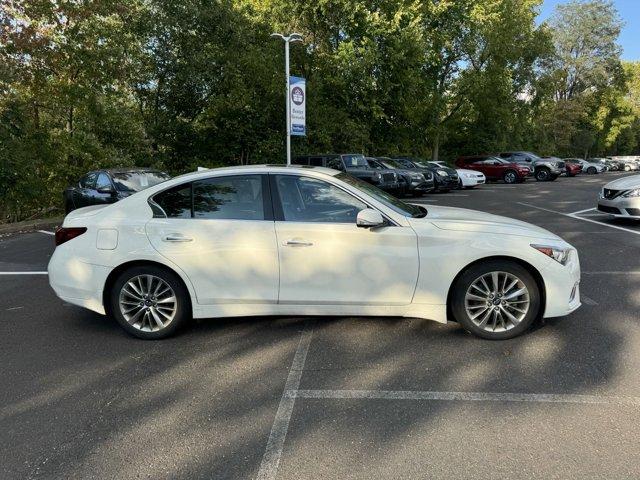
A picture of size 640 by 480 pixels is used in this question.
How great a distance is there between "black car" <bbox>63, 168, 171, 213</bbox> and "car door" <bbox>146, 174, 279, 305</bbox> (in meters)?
6.40

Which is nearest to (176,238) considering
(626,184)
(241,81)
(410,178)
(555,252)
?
(555,252)

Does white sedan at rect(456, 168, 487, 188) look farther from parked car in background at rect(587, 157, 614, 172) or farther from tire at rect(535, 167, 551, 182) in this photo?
parked car in background at rect(587, 157, 614, 172)

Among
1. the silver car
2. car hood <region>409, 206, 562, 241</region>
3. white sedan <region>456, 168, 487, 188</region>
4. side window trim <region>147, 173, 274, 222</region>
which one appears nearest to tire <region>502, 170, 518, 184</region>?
white sedan <region>456, 168, 487, 188</region>

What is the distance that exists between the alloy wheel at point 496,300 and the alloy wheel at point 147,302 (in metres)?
2.57

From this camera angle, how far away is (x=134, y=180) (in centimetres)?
1074

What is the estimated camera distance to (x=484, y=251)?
4121 millimetres

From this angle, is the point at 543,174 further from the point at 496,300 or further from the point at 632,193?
the point at 496,300

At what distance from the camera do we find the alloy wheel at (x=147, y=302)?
4.39 m

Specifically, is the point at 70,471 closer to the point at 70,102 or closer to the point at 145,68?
the point at 70,102

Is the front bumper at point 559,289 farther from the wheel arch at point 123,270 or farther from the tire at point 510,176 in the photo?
the tire at point 510,176

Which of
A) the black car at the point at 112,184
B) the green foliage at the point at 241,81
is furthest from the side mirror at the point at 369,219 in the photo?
the green foliage at the point at 241,81

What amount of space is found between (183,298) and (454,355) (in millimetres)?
2341

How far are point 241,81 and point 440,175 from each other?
919 centimetres

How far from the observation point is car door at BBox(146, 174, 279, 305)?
4.27 meters
